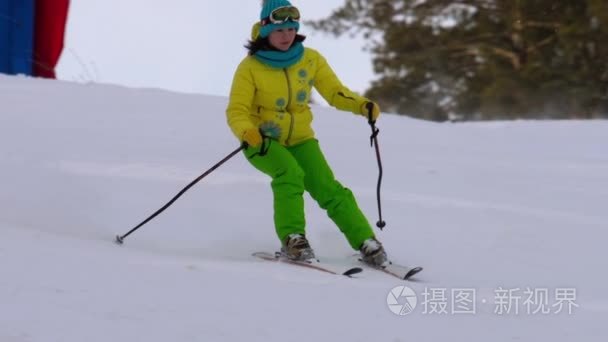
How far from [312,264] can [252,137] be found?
2.01ft

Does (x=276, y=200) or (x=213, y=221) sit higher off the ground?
(x=276, y=200)

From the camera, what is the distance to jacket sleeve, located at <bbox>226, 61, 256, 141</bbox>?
3.96 meters

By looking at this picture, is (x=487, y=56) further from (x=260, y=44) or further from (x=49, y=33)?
(x=260, y=44)

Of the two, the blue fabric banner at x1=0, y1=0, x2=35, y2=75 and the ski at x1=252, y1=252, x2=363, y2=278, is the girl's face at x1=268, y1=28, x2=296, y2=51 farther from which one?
the blue fabric banner at x1=0, y1=0, x2=35, y2=75

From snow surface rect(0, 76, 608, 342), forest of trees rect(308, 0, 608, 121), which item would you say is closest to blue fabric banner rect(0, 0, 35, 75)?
snow surface rect(0, 76, 608, 342)

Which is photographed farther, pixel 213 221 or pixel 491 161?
pixel 491 161

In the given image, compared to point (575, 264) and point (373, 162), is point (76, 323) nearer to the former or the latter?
point (575, 264)

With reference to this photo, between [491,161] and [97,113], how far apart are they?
3075mm

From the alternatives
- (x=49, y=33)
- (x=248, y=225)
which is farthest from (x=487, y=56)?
(x=248, y=225)

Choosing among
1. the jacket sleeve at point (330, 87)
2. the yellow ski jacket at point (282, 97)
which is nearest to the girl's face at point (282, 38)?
the yellow ski jacket at point (282, 97)

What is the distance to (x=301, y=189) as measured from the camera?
403 cm

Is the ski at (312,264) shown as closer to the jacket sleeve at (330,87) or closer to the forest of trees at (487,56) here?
the jacket sleeve at (330,87)

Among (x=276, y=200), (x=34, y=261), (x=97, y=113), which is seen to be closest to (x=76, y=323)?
(x=34, y=261)

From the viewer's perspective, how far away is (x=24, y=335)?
251 cm
